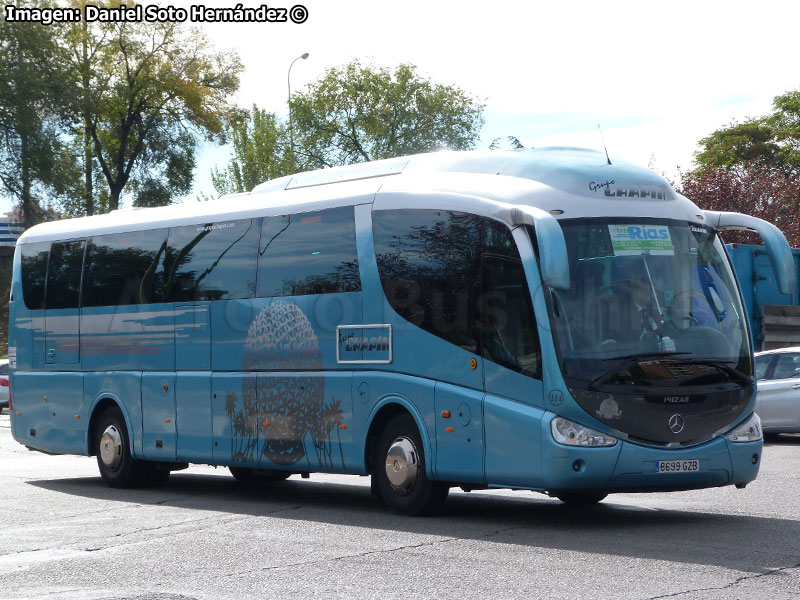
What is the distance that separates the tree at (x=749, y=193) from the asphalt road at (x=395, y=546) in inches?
1511

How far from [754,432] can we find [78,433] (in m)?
9.09

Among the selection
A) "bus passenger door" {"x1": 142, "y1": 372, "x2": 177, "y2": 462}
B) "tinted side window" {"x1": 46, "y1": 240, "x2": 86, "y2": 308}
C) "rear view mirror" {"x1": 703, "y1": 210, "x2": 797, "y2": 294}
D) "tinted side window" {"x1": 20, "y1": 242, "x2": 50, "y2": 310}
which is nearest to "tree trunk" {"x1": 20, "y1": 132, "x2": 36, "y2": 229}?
"tinted side window" {"x1": 20, "y1": 242, "x2": 50, "y2": 310}

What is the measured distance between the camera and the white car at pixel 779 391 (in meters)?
20.3

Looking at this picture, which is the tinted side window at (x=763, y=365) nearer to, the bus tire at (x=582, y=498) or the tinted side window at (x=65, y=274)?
the bus tire at (x=582, y=498)

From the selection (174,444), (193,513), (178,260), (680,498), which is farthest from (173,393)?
(680,498)

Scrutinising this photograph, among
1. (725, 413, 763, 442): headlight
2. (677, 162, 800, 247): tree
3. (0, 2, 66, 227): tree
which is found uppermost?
(0, 2, 66, 227): tree

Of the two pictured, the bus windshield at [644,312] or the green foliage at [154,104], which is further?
the green foliage at [154,104]

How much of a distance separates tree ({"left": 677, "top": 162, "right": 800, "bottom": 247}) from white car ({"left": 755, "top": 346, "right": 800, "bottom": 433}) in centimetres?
3051

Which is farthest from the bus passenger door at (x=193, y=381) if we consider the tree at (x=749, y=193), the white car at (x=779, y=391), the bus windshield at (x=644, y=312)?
the tree at (x=749, y=193)

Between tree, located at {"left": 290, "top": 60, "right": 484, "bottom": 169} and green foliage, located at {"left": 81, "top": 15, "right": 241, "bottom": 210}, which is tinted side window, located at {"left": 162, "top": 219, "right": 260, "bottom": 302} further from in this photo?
tree, located at {"left": 290, "top": 60, "right": 484, "bottom": 169}

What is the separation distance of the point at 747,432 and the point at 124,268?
823cm

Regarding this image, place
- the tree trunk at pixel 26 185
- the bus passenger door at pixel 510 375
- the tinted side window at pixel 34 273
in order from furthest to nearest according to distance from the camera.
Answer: the tree trunk at pixel 26 185 < the tinted side window at pixel 34 273 < the bus passenger door at pixel 510 375

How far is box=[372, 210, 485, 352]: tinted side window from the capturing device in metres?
10.9

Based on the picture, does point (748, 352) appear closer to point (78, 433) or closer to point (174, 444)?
point (174, 444)
